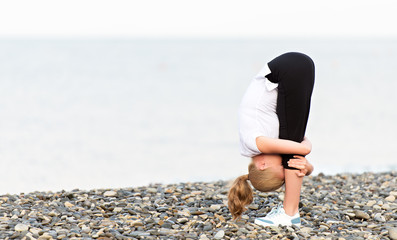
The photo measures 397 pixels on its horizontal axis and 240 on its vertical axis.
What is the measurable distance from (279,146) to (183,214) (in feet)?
3.78

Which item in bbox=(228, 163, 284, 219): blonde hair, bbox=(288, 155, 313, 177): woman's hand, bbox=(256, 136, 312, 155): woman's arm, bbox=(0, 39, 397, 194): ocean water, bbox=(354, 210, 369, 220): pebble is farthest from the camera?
bbox=(0, 39, 397, 194): ocean water


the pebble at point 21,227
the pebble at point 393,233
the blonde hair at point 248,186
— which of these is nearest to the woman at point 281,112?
the blonde hair at point 248,186

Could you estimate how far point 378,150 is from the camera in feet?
41.2

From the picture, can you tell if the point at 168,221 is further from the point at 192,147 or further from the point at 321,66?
the point at 321,66

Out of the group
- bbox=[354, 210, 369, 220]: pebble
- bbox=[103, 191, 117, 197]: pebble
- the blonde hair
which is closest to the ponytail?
the blonde hair

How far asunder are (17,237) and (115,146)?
28.3 feet

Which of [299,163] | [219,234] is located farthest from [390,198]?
[219,234]

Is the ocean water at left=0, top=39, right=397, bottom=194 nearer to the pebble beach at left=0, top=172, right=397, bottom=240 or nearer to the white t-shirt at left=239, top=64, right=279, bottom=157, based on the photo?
the pebble beach at left=0, top=172, right=397, bottom=240

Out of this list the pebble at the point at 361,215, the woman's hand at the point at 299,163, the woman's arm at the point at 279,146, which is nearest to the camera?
the woman's arm at the point at 279,146

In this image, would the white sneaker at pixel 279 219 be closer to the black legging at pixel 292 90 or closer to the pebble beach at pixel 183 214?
the pebble beach at pixel 183 214

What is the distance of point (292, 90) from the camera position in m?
4.52

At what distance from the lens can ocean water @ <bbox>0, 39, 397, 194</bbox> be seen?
35.6ft

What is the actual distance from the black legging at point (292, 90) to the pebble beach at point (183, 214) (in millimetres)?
852

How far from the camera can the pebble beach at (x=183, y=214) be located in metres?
4.59
